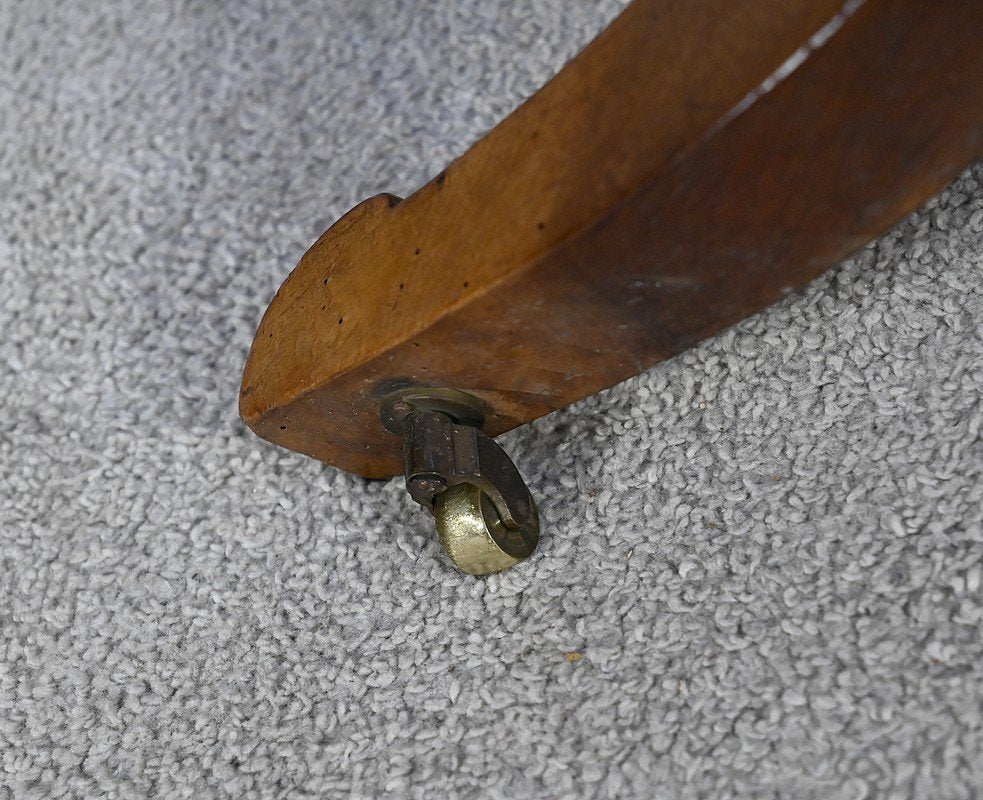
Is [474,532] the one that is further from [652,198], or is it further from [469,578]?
[652,198]

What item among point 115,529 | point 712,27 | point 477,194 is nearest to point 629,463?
point 477,194

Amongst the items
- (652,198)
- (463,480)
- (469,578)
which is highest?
(652,198)

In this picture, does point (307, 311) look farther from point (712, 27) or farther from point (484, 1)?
point (484, 1)

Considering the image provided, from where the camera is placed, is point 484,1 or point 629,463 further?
point 484,1

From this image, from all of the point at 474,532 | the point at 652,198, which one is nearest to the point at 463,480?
the point at 474,532

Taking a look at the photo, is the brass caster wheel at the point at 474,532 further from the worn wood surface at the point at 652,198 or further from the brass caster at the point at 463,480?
the worn wood surface at the point at 652,198

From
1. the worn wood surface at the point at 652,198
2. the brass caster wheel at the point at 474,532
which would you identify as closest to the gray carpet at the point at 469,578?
the brass caster wheel at the point at 474,532
